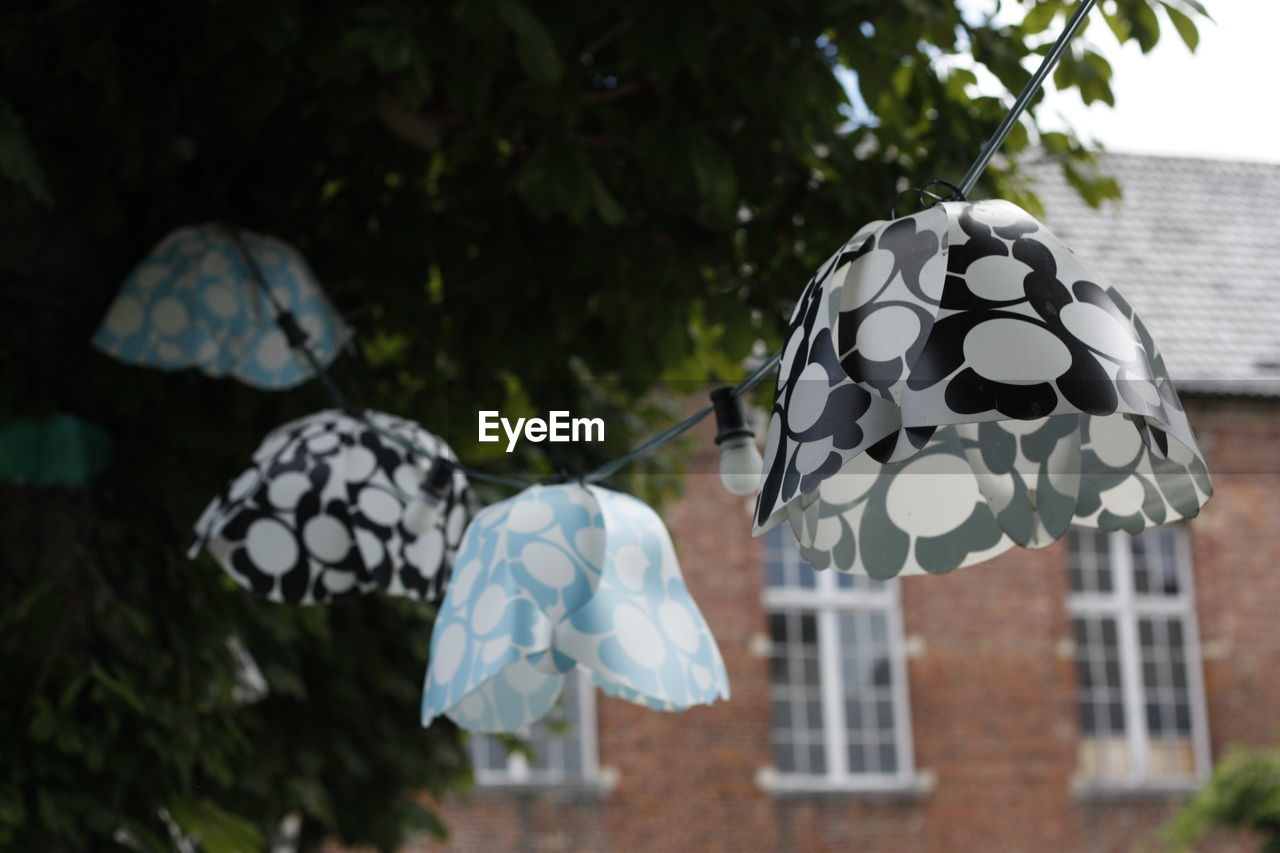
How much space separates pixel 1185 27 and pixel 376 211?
2.31 m

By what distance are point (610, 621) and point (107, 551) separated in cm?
208

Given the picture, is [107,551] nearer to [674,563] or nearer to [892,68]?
[674,563]

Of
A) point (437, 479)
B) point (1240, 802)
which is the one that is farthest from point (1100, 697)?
point (437, 479)

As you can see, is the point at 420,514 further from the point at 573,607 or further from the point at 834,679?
the point at 834,679

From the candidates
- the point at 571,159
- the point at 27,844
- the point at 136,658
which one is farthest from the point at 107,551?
the point at 571,159

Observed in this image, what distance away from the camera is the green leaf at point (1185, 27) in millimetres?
3918

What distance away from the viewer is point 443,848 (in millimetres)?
13977

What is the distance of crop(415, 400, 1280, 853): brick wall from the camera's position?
14.3m

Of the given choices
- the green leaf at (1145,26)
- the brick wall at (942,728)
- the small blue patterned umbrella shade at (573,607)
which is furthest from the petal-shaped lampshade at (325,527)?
the brick wall at (942,728)

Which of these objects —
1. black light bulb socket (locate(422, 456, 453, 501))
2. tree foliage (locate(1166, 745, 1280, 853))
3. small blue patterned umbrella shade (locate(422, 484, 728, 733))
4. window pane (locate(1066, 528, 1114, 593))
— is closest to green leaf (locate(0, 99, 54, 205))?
black light bulb socket (locate(422, 456, 453, 501))

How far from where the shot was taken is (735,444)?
2.88 meters

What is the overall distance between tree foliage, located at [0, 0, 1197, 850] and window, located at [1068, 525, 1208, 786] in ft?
36.7

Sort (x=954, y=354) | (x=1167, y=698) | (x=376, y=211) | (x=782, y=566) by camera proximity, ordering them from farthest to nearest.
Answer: (x=1167, y=698) < (x=782, y=566) < (x=376, y=211) < (x=954, y=354)

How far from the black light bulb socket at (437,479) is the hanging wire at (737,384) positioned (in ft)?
0.06
